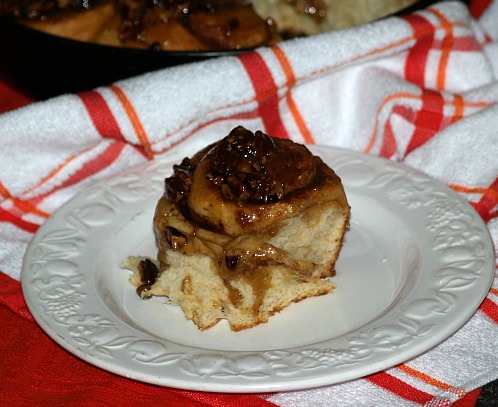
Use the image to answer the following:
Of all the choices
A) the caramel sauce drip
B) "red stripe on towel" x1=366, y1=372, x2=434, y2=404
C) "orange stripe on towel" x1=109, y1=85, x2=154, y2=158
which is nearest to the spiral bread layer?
the caramel sauce drip

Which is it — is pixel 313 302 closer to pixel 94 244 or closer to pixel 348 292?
pixel 348 292

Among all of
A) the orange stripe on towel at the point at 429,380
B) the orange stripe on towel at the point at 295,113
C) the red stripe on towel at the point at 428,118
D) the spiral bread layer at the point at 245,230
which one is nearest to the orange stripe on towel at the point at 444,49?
the red stripe on towel at the point at 428,118

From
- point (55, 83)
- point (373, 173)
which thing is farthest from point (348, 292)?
point (55, 83)

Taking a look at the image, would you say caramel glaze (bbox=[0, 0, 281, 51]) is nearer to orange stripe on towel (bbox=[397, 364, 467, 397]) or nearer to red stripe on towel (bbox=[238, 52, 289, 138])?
red stripe on towel (bbox=[238, 52, 289, 138])

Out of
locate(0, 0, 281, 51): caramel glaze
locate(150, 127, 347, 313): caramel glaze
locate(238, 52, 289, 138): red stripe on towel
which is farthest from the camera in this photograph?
locate(0, 0, 281, 51): caramel glaze

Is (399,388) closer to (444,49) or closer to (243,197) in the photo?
(243,197)

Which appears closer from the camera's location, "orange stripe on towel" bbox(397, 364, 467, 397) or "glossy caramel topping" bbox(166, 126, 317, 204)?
"orange stripe on towel" bbox(397, 364, 467, 397)

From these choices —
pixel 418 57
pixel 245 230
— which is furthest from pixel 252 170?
pixel 418 57
